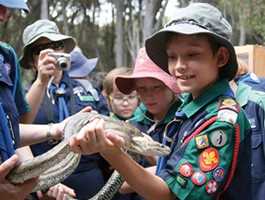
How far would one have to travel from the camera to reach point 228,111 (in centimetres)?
262

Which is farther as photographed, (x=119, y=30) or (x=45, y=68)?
(x=119, y=30)

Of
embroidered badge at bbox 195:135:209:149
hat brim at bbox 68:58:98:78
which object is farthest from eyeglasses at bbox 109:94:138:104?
embroidered badge at bbox 195:135:209:149

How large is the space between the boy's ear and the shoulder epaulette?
0.22m

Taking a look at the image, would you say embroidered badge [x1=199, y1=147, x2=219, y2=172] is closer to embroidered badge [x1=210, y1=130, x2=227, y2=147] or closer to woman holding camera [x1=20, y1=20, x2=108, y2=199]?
embroidered badge [x1=210, y1=130, x2=227, y2=147]

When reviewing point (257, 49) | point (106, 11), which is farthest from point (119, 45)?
point (257, 49)

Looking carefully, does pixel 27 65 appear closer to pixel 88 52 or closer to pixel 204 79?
pixel 204 79

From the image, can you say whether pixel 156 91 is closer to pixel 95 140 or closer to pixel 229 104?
pixel 229 104

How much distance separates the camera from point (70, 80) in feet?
17.5

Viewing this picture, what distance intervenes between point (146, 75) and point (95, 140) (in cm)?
176

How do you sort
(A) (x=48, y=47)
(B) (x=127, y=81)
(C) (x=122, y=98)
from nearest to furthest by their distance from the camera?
→ (B) (x=127, y=81) → (A) (x=48, y=47) → (C) (x=122, y=98)

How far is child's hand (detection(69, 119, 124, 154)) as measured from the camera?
2328 millimetres

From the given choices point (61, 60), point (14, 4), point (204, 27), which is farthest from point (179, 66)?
point (61, 60)

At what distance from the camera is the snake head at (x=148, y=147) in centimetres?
277

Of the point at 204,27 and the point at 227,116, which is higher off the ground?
the point at 204,27
